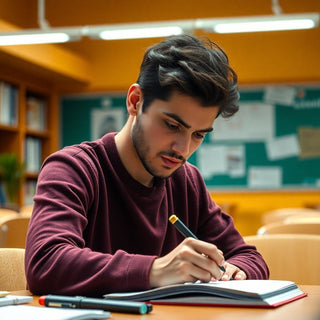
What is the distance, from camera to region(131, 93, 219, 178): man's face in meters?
1.60

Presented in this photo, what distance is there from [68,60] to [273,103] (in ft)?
7.22

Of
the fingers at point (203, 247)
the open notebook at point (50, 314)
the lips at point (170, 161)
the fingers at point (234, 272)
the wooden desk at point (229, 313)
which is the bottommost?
the wooden desk at point (229, 313)

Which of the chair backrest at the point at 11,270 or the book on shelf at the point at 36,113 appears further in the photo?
the book on shelf at the point at 36,113

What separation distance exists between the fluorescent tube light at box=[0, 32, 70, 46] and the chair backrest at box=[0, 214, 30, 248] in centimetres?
274

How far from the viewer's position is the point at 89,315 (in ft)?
3.56

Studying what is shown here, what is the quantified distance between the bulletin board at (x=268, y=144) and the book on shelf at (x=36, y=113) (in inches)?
67.2

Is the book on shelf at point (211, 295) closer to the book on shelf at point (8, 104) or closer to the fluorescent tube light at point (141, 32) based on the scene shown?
the fluorescent tube light at point (141, 32)

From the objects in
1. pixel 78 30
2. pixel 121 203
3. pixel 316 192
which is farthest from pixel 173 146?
pixel 316 192

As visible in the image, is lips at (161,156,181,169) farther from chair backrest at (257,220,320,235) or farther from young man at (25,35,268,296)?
chair backrest at (257,220,320,235)

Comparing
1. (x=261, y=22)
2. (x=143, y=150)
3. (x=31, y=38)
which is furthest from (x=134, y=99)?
(x=31, y=38)

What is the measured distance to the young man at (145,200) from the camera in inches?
52.9

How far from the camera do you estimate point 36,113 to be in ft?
23.3

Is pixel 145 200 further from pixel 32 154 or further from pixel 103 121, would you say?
pixel 103 121

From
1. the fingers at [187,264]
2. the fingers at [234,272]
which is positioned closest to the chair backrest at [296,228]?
the fingers at [234,272]
